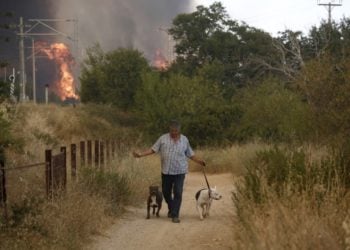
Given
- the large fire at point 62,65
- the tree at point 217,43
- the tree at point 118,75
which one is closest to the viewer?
the tree at point 118,75

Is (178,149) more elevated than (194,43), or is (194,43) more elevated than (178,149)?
(194,43)

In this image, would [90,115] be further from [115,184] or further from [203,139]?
[115,184]

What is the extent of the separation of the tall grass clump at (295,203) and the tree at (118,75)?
40789 mm

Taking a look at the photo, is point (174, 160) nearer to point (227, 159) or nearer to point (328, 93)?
point (328, 93)

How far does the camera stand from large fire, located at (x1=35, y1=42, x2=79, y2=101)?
8475cm

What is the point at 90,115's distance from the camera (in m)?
46.5

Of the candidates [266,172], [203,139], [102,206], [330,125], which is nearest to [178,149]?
[102,206]

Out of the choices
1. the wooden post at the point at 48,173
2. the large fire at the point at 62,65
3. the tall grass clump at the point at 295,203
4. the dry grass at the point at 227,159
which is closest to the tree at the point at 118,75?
the dry grass at the point at 227,159

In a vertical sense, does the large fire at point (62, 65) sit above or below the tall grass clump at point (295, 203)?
above

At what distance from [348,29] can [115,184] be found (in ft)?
150

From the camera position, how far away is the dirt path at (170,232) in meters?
12.2

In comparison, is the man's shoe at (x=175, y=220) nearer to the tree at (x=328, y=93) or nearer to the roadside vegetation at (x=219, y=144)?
the roadside vegetation at (x=219, y=144)

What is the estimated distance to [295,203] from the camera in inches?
384

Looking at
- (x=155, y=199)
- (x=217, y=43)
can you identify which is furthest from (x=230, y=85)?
(x=155, y=199)
